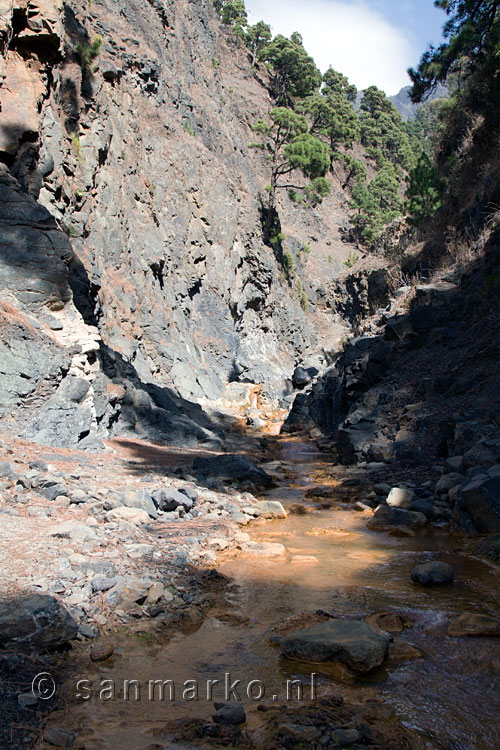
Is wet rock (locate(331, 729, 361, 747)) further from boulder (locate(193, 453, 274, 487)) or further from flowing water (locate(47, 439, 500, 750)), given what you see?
boulder (locate(193, 453, 274, 487))

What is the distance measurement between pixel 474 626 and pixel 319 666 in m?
1.24

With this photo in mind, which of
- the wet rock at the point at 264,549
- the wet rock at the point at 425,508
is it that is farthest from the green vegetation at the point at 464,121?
the wet rock at the point at 264,549

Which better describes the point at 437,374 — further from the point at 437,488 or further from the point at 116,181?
the point at 116,181

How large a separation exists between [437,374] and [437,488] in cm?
528

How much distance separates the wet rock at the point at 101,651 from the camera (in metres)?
3.16

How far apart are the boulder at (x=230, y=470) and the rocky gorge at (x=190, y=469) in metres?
0.06

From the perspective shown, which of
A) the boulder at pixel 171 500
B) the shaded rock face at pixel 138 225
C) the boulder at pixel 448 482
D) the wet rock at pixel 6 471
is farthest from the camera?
the shaded rock face at pixel 138 225

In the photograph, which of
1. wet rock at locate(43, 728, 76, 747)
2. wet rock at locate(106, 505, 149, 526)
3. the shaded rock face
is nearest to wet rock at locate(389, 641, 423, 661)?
wet rock at locate(43, 728, 76, 747)

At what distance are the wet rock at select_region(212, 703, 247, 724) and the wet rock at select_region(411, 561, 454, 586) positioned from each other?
2561 mm

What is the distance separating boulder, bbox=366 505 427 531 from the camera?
695 cm

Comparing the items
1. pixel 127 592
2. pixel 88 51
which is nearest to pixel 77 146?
pixel 88 51

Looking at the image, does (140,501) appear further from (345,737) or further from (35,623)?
(345,737)

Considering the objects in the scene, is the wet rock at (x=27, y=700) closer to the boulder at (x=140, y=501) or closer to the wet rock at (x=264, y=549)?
the wet rock at (x=264, y=549)

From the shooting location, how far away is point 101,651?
126 inches
